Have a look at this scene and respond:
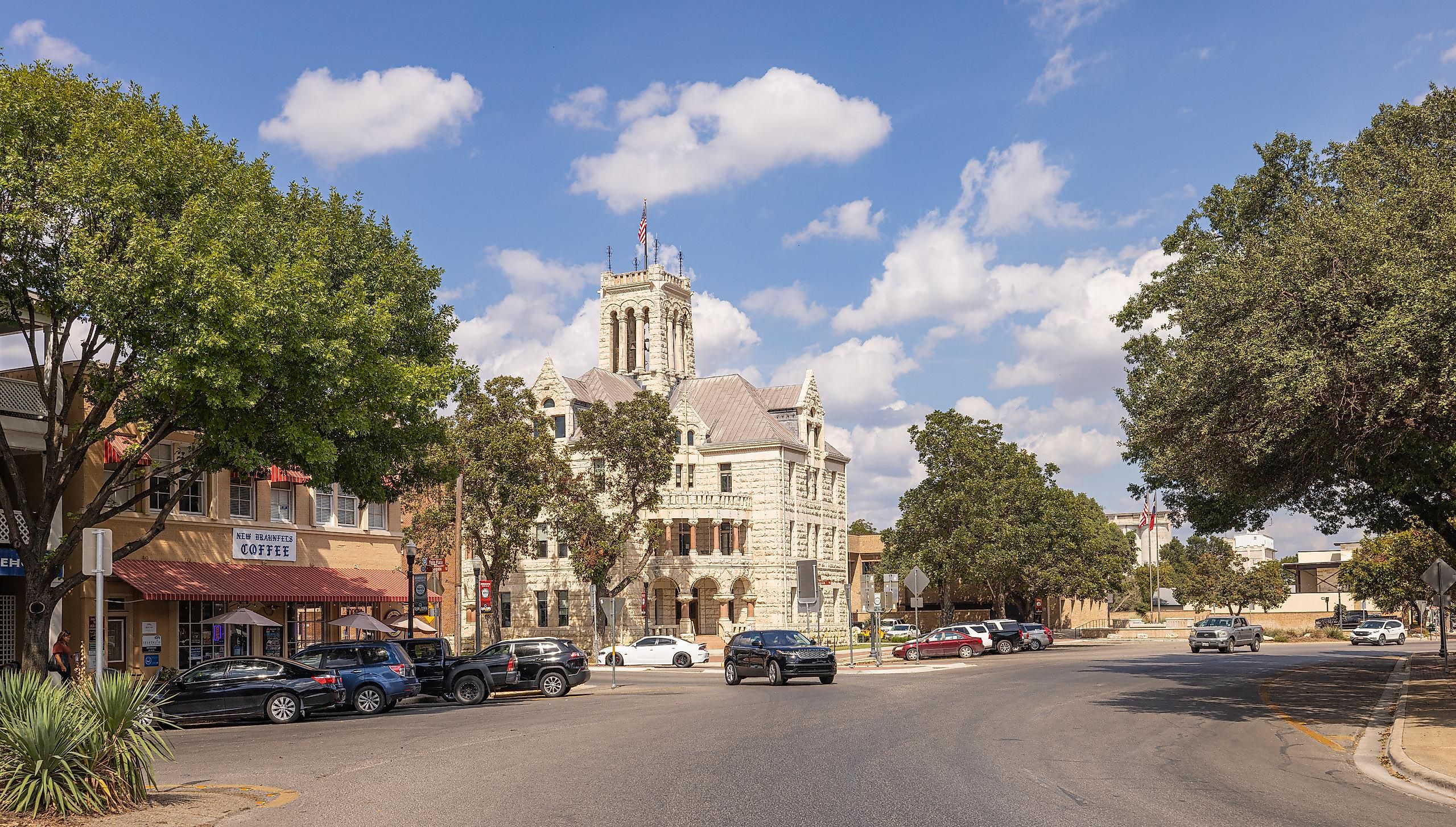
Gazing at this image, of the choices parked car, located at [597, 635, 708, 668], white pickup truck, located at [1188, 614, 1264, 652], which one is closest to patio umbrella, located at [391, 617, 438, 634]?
parked car, located at [597, 635, 708, 668]

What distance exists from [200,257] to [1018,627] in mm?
43733

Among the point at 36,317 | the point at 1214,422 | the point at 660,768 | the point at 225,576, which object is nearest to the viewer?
the point at 660,768

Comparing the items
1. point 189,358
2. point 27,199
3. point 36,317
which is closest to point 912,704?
point 189,358

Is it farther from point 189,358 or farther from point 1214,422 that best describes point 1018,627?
point 189,358

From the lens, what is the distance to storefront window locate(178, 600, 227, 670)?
35.9 meters

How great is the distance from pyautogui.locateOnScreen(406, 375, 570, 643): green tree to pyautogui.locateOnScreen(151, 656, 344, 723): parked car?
28.4 m

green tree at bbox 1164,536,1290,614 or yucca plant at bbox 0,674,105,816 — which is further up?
yucca plant at bbox 0,674,105,816

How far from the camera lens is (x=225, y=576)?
3584 cm

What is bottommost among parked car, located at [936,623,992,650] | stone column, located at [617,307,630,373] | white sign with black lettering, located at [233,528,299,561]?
parked car, located at [936,623,992,650]

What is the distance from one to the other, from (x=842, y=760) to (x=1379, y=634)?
57.4m

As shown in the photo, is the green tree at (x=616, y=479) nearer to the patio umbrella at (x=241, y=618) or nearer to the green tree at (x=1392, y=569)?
the patio umbrella at (x=241, y=618)

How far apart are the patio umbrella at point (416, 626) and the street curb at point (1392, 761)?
29876mm

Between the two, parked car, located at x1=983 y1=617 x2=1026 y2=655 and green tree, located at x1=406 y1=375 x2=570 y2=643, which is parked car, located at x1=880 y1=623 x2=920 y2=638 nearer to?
parked car, located at x1=983 y1=617 x2=1026 y2=655

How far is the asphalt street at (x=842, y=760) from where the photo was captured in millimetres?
11891
